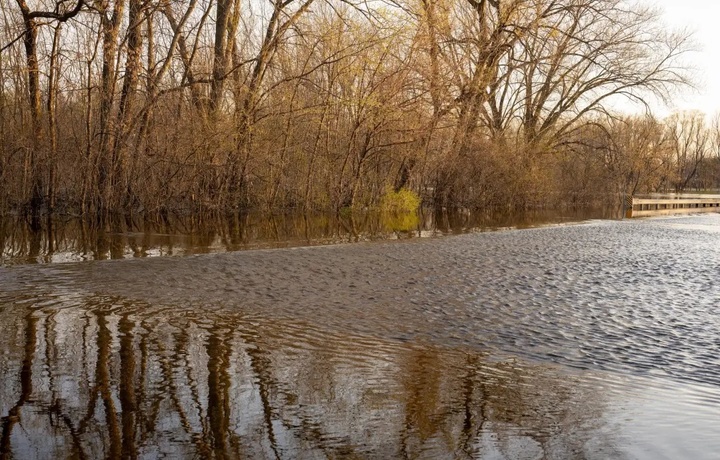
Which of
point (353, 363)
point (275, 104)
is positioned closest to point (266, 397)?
point (353, 363)

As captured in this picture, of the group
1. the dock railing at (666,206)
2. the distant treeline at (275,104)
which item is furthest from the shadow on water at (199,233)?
the dock railing at (666,206)

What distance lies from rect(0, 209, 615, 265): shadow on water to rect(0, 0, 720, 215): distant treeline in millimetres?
1607

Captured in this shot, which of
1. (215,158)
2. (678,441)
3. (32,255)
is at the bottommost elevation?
Answer: (678,441)

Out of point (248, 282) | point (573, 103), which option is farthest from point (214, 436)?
point (573, 103)

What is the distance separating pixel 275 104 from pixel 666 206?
25370 mm

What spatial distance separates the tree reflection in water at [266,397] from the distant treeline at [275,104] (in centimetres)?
1188

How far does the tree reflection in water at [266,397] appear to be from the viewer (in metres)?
3.93

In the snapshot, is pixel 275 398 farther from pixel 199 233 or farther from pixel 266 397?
pixel 199 233

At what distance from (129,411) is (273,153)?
1966cm

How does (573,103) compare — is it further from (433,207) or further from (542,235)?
(542,235)

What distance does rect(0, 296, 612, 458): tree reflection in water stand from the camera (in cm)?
393

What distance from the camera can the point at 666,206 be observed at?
3806 centimetres

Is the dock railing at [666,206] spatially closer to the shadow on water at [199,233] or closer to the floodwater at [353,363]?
the shadow on water at [199,233]

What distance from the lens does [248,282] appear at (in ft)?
31.7
